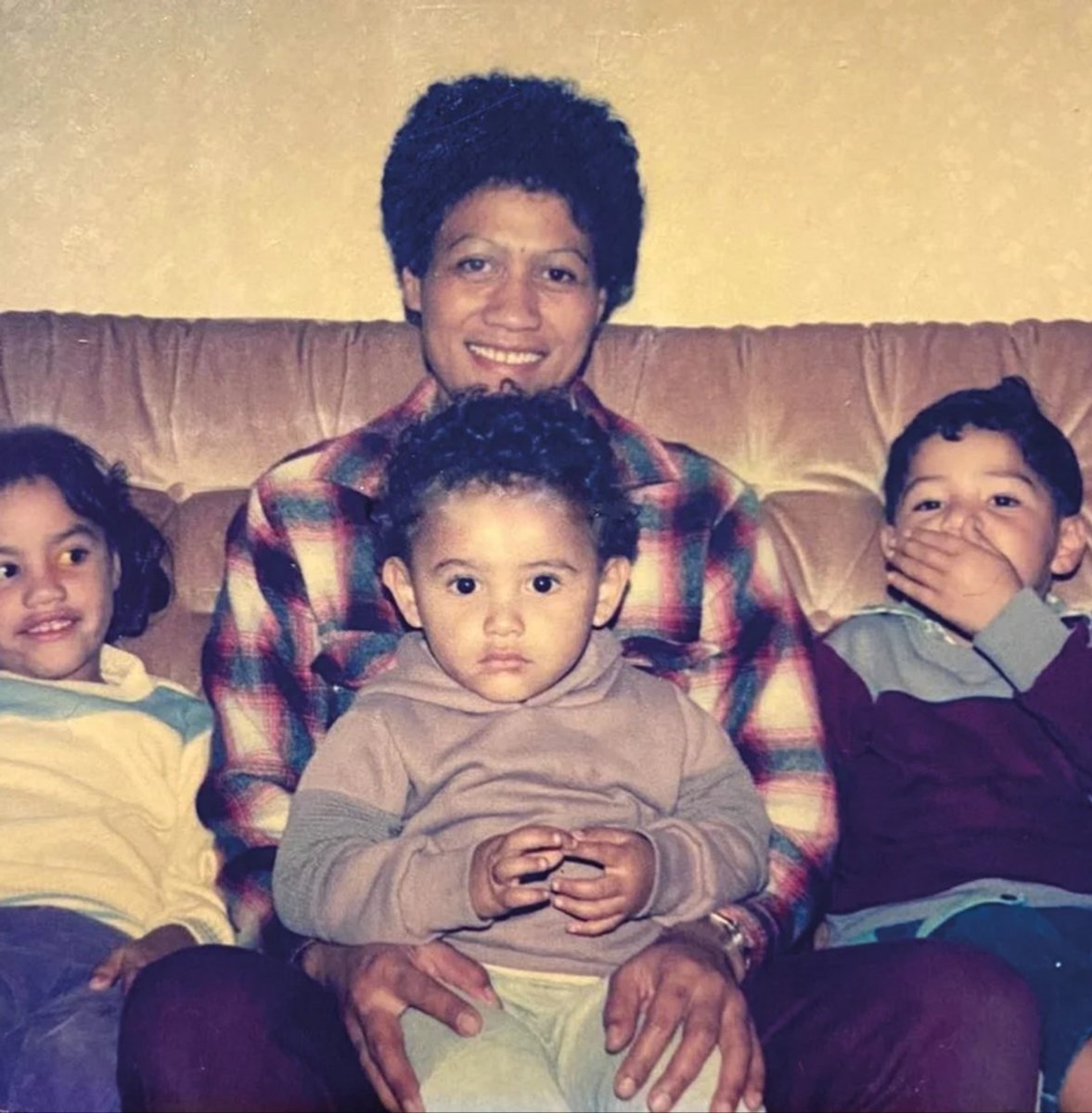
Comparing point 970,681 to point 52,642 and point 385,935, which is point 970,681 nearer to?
point 385,935

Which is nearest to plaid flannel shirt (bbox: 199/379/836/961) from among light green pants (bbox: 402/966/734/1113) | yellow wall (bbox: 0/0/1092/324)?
light green pants (bbox: 402/966/734/1113)

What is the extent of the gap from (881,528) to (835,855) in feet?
1.47

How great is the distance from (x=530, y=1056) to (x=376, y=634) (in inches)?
21.8

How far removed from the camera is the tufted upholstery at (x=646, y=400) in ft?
6.22

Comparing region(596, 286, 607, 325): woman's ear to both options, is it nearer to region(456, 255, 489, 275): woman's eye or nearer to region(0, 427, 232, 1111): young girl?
region(456, 255, 489, 275): woman's eye

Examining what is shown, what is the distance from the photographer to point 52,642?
1.76 metres

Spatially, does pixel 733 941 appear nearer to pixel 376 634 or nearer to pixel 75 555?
pixel 376 634

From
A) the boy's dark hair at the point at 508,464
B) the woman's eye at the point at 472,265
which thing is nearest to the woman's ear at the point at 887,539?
the boy's dark hair at the point at 508,464

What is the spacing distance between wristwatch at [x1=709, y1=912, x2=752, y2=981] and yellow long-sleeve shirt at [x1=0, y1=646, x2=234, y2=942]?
50 cm

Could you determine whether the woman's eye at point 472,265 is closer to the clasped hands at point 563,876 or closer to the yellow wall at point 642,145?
the yellow wall at point 642,145

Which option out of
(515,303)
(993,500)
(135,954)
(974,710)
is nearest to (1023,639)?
(974,710)

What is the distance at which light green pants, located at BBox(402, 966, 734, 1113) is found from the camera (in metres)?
1.25

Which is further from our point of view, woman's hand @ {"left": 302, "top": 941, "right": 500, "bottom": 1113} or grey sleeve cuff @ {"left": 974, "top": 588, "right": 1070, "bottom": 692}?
grey sleeve cuff @ {"left": 974, "top": 588, "right": 1070, "bottom": 692}

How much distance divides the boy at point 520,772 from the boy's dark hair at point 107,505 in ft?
1.22
